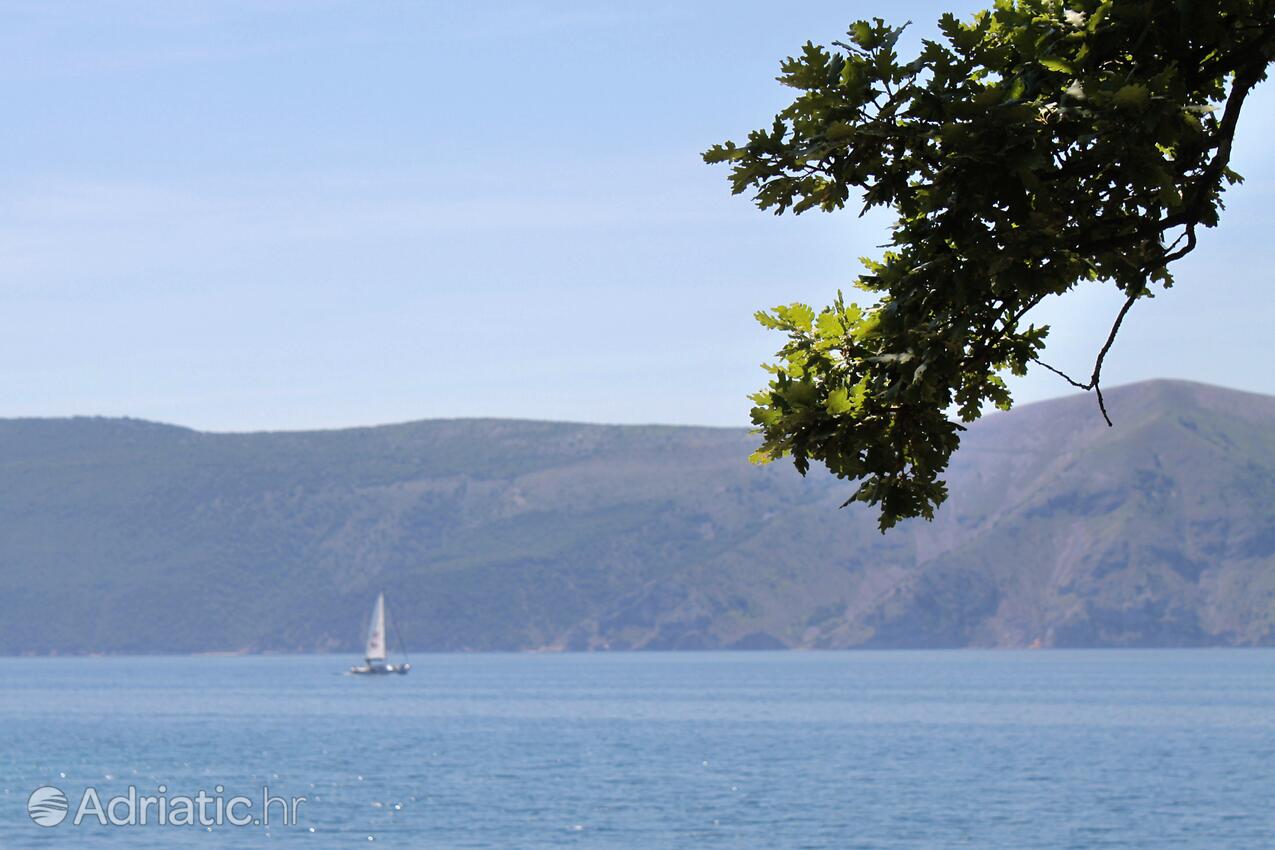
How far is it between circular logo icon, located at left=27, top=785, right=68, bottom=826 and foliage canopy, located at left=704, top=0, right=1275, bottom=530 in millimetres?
81058

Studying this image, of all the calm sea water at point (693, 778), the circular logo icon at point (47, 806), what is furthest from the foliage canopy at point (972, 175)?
the circular logo icon at point (47, 806)

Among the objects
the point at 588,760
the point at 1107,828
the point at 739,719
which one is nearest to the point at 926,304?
the point at 1107,828

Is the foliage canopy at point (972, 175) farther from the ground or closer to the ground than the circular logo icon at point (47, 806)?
farther from the ground

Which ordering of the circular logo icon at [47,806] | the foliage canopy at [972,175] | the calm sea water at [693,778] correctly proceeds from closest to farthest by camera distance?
the foliage canopy at [972,175] → the calm sea water at [693,778] → the circular logo icon at [47,806]

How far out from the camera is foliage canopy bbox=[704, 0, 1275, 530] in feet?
40.7

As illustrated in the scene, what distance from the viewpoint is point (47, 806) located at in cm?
9819

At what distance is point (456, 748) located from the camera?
139000 mm

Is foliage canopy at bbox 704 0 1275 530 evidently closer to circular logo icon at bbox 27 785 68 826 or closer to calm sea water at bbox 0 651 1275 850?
calm sea water at bbox 0 651 1275 850

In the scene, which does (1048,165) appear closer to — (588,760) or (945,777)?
(945,777)

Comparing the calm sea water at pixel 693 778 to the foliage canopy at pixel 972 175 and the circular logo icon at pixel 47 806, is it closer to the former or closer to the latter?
the circular logo icon at pixel 47 806

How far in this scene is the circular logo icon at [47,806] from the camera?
8994 centimetres

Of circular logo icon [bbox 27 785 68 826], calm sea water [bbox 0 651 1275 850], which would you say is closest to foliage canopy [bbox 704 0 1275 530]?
calm sea water [bbox 0 651 1275 850]

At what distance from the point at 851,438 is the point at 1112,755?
119 meters

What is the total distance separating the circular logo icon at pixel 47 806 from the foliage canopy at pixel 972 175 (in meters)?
81.1
